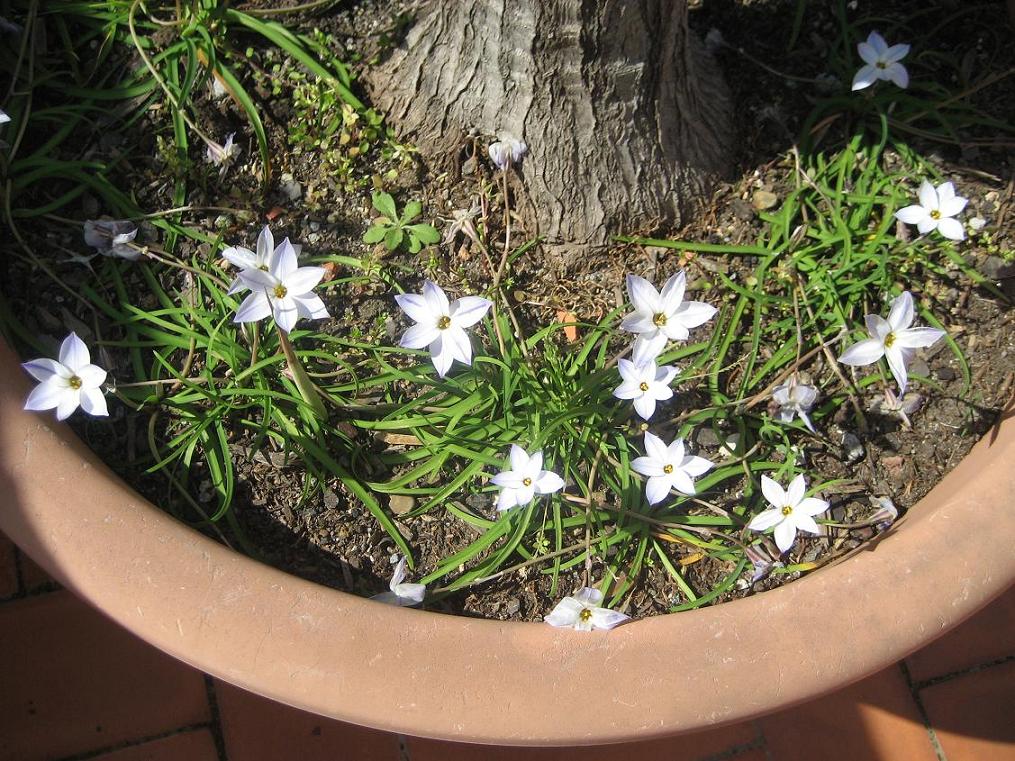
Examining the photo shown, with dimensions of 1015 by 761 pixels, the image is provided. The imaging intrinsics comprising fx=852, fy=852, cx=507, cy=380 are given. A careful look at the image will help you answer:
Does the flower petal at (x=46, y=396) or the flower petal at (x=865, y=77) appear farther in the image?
the flower petal at (x=865, y=77)

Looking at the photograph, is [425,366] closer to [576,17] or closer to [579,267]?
[579,267]

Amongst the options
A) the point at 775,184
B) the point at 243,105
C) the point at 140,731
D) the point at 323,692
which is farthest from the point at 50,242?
the point at 775,184

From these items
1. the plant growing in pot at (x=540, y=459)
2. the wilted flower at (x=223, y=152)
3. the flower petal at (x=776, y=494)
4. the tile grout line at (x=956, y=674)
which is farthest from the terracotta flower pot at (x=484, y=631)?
the tile grout line at (x=956, y=674)

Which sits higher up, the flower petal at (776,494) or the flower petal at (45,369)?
the flower petal at (45,369)

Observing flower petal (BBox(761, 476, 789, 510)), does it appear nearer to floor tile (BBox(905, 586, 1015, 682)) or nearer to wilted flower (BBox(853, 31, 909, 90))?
wilted flower (BBox(853, 31, 909, 90))

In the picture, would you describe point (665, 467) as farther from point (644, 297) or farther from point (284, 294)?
point (284, 294)

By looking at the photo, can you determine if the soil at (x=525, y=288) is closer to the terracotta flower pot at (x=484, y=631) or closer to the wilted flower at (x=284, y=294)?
the terracotta flower pot at (x=484, y=631)

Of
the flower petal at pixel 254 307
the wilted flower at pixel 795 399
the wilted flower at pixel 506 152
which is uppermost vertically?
the wilted flower at pixel 506 152
